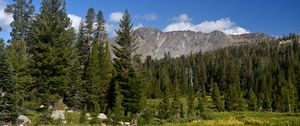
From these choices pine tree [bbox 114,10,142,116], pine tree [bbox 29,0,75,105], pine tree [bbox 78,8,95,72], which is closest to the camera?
pine tree [bbox 29,0,75,105]

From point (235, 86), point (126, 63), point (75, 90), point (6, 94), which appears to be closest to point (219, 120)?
point (6, 94)

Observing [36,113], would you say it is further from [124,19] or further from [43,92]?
[124,19]

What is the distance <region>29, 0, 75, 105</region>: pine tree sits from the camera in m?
51.9

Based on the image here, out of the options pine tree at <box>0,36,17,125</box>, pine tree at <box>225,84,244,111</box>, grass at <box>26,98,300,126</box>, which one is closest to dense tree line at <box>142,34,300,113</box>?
pine tree at <box>225,84,244,111</box>

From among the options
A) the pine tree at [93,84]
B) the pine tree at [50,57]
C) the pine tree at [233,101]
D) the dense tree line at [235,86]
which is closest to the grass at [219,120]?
the pine tree at [50,57]

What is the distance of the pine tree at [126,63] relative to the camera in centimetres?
5450

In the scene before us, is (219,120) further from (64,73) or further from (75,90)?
(75,90)

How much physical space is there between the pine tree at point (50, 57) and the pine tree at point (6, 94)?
11.3 meters

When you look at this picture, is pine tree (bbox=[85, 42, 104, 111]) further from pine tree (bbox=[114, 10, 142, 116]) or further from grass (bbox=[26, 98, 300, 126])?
grass (bbox=[26, 98, 300, 126])

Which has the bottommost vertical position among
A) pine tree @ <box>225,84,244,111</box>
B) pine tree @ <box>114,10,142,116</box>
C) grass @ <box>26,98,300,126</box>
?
grass @ <box>26,98,300,126</box>

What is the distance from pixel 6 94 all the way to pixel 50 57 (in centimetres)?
1391

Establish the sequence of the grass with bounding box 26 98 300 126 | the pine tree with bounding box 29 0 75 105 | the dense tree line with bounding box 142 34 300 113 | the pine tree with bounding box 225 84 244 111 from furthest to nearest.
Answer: the dense tree line with bounding box 142 34 300 113 < the pine tree with bounding box 225 84 244 111 < the pine tree with bounding box 29 0 75 105 < the grass with bounding box 26 98 300 126

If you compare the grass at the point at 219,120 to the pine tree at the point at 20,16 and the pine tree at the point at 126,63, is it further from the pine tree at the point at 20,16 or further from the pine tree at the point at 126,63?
the pine tree at the point at 20,16

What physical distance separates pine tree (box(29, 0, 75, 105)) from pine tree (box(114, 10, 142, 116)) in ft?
22.1
